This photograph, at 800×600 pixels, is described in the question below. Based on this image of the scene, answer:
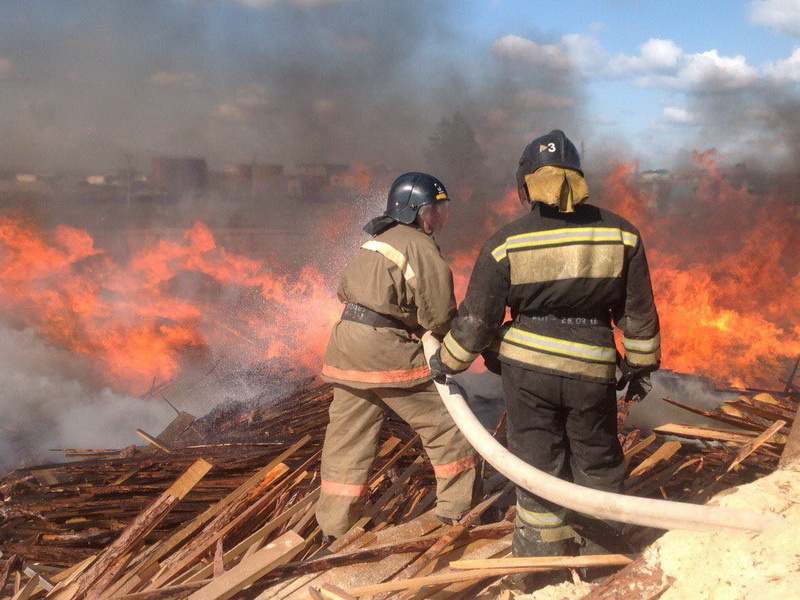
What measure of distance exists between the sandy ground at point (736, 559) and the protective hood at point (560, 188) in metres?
1.41

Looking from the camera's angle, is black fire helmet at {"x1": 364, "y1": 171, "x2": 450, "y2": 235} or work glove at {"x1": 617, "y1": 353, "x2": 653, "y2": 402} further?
black fire helmet at {"x1": 364, "y1": 171, "x2": 450, "y2": 235}

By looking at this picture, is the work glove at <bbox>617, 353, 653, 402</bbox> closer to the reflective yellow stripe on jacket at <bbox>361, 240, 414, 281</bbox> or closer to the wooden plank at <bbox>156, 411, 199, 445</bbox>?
the reflective yellow stripe on jacket at <bbox>361, 240, 414, 281</bbox>

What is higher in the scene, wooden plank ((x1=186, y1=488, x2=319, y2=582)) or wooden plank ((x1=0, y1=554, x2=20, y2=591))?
wooden plank ((x1=186, y1=488, x2=319, y2=582))

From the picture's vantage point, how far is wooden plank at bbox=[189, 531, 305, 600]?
3027mm

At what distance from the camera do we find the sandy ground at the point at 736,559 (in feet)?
6.66

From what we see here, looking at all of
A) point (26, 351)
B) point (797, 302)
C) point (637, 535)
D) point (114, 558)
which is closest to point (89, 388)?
point (26, 351)

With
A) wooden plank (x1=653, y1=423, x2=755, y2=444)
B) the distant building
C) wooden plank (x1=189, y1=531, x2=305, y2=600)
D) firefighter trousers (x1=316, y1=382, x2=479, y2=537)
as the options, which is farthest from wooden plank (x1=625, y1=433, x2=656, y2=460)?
the distant building

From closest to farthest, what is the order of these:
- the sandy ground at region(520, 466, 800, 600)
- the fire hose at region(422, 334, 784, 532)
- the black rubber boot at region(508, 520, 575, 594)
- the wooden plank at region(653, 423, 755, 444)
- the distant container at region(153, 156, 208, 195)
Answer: the sandy ground at region(520, 466, 800, 600), the fire hose at region(422, 334, 784, 532), the black rubber boot at region(508, 520, 575, 594), the wooden plank at region(653, 423, 755, 444), the distant container at region(153, 156, 208, 195)

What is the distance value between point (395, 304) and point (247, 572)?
65.3 inches

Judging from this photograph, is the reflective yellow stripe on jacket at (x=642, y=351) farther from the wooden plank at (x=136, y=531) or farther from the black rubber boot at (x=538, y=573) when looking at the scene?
the wooden plank at (x=136, y=531)

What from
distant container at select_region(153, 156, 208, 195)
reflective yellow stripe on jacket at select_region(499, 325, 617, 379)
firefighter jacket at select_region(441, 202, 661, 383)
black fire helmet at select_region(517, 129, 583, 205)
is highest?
distant container at select_region(153, 156, 208, 195)

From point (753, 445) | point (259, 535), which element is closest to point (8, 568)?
point (259, 535)

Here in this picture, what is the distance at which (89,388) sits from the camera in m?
11.6

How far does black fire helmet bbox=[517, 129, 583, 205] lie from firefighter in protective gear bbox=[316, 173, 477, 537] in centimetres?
89
